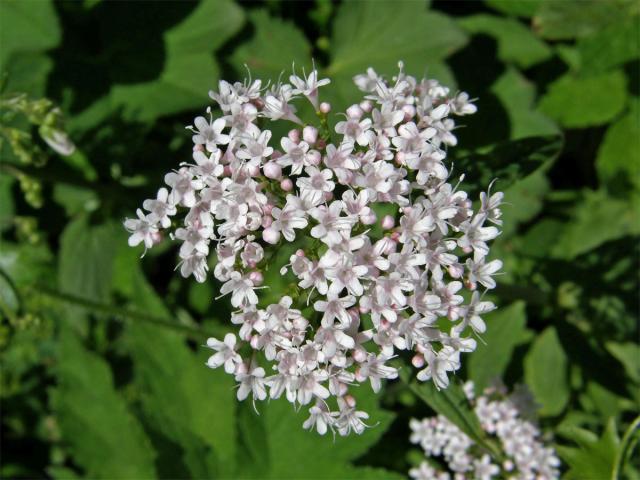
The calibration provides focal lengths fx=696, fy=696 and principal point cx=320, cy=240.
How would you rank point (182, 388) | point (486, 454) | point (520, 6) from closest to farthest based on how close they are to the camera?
1. point (486, 454)
2. point (182, 388)
3. point (520, 6)

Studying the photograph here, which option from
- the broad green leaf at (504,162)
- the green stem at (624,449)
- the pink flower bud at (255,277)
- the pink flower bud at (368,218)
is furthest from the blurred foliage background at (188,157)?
the pink flower bud at (368,218)

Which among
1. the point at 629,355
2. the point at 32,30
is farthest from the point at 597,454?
the point at 32,30

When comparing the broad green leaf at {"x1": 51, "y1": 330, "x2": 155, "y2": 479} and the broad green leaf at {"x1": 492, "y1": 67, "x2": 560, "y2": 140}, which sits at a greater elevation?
the broad green leaf at {"x1": 492, "y1": 67, "x2": 560, "y2": 140}

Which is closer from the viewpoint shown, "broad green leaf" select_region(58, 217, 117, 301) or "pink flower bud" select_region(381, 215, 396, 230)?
"pink flower bud" select_region(381, 215, 396, 230)

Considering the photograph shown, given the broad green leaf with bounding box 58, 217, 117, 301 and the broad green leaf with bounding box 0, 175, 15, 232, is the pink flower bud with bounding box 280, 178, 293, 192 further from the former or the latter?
the broad green leaf with bounding box 0, 175, 15, 232

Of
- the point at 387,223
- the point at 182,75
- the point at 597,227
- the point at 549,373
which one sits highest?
the point at 387,223

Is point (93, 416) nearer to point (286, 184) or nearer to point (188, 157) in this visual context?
point (188, 157)

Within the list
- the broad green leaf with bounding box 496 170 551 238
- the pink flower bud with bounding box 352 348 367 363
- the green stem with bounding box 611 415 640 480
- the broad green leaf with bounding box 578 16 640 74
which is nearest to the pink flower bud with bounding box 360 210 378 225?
the pink flower bud with bounding box 352 348 367 363
